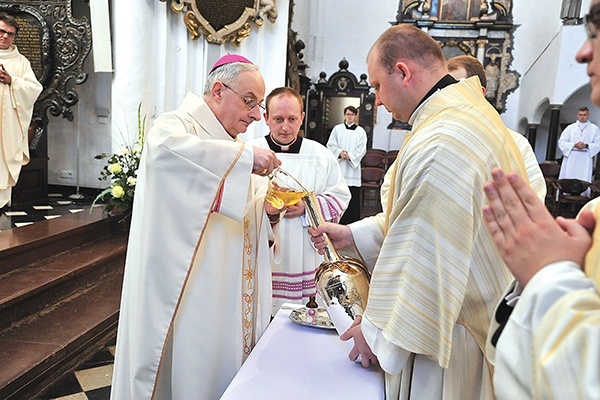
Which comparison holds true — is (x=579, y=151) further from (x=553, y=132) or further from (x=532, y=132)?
(x=532, y=132)

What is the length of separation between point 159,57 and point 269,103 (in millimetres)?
3768

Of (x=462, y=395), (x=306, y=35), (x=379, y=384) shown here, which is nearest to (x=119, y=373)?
(x=379, y=384)

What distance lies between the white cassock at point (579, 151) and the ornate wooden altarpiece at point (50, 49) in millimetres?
10424

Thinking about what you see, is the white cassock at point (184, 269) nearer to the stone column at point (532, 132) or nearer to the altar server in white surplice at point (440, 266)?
the altar server in white surplice at point (440, 266)

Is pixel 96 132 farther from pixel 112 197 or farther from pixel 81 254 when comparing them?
pixel 81 254

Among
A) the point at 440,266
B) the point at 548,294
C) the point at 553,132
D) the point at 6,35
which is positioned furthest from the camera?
the point at 553,132

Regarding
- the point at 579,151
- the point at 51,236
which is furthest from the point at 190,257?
the point at 579,151

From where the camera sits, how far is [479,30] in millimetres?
14133

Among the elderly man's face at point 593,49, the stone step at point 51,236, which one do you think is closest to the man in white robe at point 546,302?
the elderly man's face at point 593,49

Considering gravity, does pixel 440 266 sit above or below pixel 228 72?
below

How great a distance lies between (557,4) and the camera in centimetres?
1427

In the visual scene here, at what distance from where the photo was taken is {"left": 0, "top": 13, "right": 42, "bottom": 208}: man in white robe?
541 centimetres

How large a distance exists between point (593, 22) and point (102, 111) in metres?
8.02

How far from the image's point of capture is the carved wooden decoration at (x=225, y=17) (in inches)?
248
